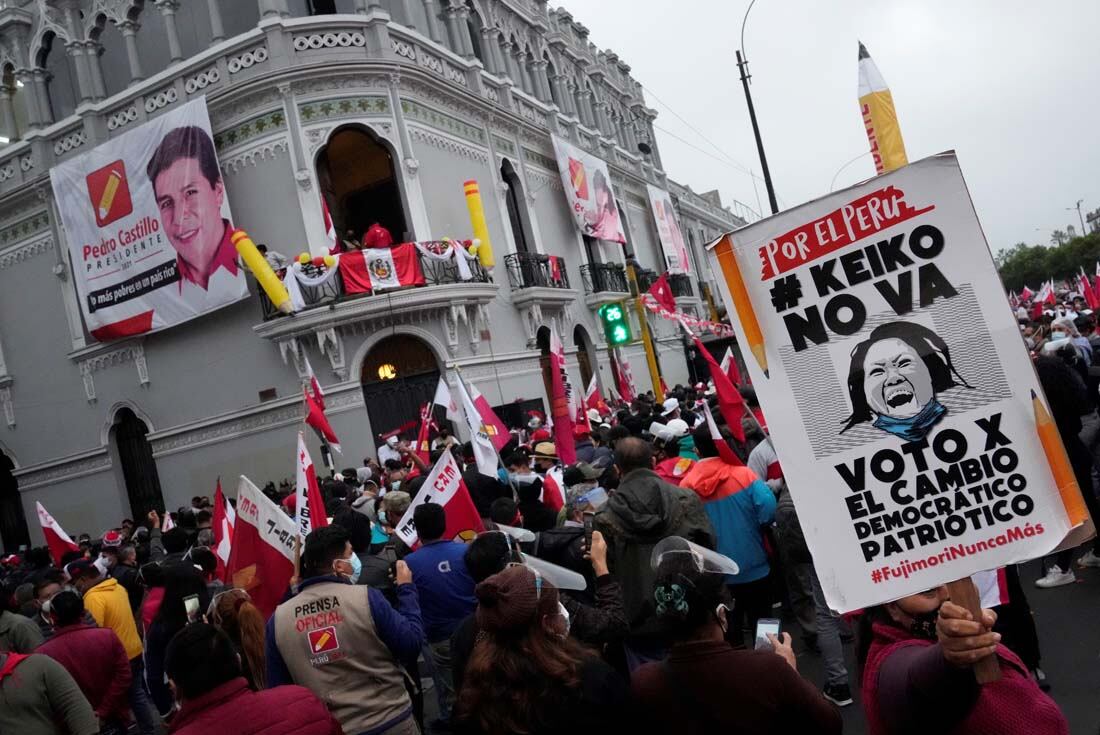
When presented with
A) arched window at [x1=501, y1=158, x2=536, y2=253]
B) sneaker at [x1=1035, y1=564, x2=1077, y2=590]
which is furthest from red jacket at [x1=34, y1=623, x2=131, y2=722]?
arched window at [x1=501, y1=158, x2=536, y2=253]

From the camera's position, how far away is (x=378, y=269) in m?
16.7

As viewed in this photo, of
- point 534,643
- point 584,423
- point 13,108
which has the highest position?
point 13,108

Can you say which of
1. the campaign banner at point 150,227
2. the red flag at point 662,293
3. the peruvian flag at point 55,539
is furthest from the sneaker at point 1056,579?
the campaign banner at point 150,227

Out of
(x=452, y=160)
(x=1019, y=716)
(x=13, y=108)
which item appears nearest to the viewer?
(x=1019, y=716)

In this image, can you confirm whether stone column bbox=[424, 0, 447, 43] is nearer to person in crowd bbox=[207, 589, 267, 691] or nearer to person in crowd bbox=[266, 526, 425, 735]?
person in crowd bbox=[207, 589, 267, 691]

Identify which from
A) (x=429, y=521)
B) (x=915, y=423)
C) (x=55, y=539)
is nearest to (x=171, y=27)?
(x=55, y=539)

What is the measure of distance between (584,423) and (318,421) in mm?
3771

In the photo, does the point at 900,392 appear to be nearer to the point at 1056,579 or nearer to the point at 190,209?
the point at 1056,579

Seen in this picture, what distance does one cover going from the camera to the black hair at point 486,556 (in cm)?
413

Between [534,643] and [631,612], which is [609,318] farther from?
[534,643]

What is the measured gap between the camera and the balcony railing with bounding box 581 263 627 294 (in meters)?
25.9

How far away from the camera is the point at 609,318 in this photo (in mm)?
22469

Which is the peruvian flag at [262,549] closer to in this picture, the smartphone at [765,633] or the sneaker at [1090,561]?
the smartphone at [765,633]

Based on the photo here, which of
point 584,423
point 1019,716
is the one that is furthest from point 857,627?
point 584,423
